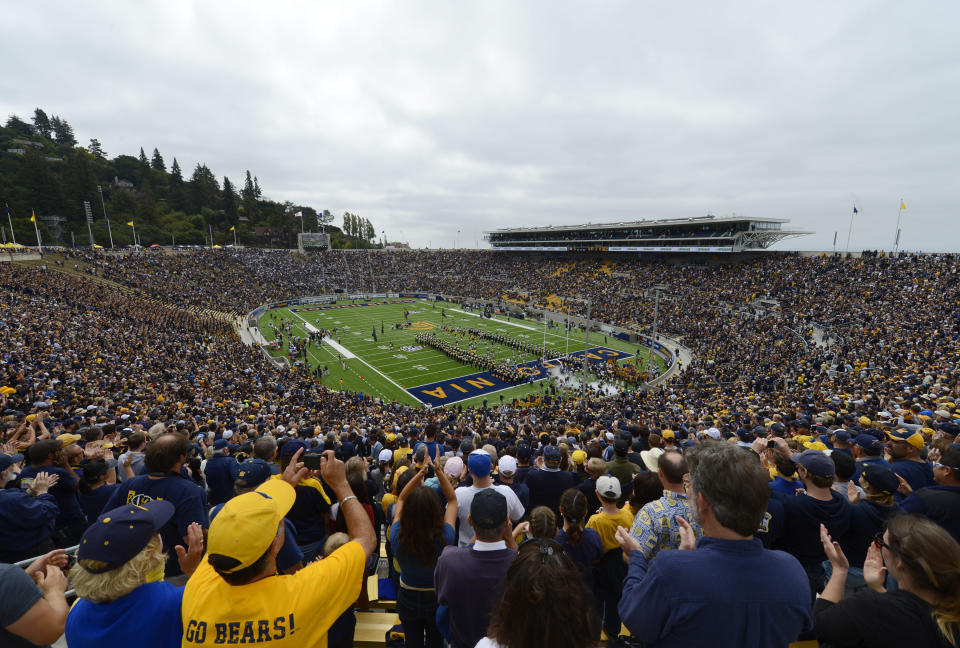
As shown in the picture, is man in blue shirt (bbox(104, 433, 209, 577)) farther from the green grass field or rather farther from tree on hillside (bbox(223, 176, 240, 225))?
tree on hillside (bbox(223, 176, 240, 225))

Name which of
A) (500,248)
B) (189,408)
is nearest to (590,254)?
(500,248)

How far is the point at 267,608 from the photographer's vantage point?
6.40 ft

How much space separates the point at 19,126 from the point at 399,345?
135 m

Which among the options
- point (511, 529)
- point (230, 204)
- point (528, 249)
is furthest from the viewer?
point (230, 204)

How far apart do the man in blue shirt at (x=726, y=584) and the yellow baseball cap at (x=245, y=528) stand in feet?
6.11

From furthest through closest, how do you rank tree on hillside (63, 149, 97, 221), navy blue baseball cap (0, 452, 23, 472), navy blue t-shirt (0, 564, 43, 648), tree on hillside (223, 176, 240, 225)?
tree on hillside (223, 176, 240, 225), tree on hillside (63, 149, 97, 221), navy blue baseball cap (0, 452, 23, 472), navy blue t-shirt (0, 564, 43, 648)

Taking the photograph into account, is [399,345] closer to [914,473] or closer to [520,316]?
[520,316]

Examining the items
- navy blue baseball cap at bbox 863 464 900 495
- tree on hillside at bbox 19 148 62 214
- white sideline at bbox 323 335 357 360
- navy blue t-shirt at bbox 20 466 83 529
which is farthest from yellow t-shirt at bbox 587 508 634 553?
tree on hillside at bbox 19 148 62 214

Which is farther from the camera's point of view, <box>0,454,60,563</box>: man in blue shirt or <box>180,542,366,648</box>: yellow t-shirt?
<box>0,454,60,563</box>: man in blue shirt

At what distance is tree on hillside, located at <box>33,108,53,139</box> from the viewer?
106 metres

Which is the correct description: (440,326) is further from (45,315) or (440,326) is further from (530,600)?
(530,600)

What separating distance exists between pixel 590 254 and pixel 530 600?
6966 centimetres

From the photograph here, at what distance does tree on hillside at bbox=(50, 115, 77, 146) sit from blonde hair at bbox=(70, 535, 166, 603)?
156823 mm

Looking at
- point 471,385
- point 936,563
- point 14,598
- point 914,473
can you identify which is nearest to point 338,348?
point 471,385
